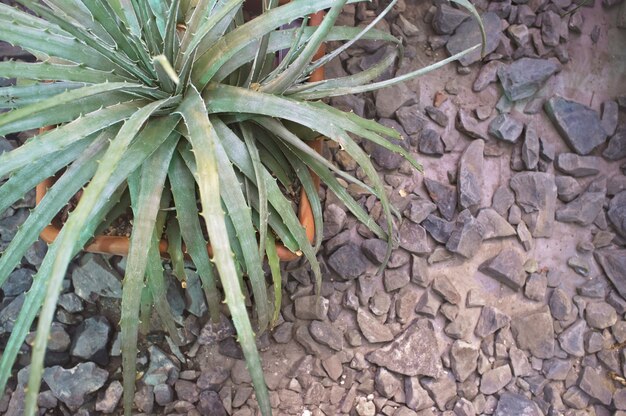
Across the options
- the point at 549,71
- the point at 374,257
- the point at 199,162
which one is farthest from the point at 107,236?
the point at 549,71

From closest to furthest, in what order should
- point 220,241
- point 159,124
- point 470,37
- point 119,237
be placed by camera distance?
point 220,241
point 159,124
point 119,237
point 470,37

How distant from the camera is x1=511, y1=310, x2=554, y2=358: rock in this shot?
1.23m

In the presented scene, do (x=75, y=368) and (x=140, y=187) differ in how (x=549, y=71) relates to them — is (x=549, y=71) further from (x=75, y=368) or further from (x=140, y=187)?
(x=75, y=368)

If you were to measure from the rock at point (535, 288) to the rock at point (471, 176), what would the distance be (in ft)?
0.67

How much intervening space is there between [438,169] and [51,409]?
0.98 m

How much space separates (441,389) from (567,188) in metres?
0.55

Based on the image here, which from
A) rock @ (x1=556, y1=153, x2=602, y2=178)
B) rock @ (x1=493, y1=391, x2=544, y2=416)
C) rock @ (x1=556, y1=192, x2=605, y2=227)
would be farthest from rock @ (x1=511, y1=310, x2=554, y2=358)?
rock @ (x1=556, y1=153, x2=602, y2=178)

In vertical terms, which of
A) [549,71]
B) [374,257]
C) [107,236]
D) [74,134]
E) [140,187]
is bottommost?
[374,257]

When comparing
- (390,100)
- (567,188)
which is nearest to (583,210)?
(567,188)

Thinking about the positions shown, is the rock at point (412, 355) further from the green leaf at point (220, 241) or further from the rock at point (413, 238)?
the green leaf at point (220, 241)

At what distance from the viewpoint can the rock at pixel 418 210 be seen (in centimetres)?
125

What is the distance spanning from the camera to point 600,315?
4.14 ft

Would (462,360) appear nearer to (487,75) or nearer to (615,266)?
(615,266)

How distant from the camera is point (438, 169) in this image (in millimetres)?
1313
